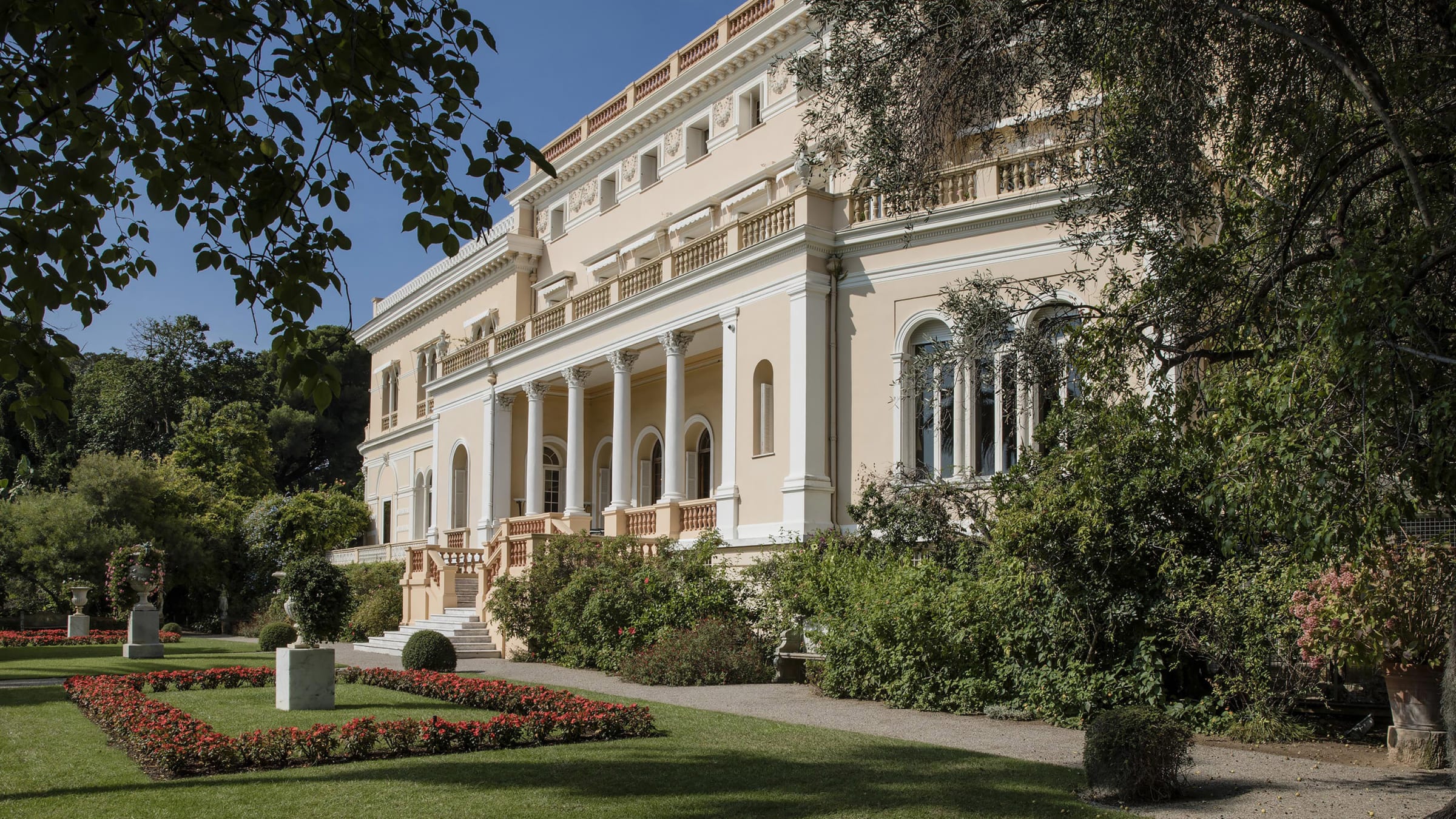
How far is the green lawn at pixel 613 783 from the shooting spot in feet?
26.9

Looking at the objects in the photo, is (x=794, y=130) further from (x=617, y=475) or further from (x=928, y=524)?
(x=928, y=524)

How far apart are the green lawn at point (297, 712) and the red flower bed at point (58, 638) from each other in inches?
650

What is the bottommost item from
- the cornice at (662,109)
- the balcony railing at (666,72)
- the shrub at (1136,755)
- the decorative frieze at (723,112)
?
the shrub at (1136,755)

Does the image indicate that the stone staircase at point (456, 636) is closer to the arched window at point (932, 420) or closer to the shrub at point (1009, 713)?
the arched window at point (932, 420)

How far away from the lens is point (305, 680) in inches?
565

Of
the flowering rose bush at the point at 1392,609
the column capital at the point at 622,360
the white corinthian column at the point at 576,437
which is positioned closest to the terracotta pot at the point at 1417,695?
the flowering rose bush at the point at 1392,609

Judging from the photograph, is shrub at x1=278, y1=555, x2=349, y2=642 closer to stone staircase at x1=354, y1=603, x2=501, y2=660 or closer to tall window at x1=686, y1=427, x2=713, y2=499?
stone staircase at x1=354, y1=603, x2=501, y2=660

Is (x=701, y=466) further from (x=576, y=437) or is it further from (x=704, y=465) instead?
(x=576, y=437)

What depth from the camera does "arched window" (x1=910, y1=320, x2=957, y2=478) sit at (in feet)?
62.3

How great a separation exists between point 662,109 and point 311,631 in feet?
59.8

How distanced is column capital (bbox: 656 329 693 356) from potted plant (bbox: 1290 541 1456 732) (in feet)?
50.3

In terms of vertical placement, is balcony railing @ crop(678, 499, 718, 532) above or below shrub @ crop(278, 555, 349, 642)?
above

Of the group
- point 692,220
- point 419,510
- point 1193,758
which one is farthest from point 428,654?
point 419,510

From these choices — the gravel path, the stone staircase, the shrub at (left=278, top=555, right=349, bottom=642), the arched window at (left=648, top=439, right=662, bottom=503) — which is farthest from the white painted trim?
the shrub at (left=278, top=555, right=349, bottom=642)
